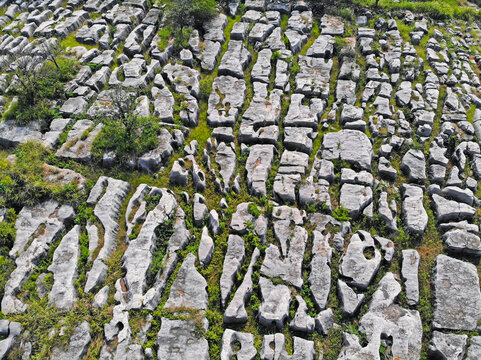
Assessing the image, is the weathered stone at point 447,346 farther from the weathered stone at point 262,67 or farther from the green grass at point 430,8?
the green grass at point 430,8

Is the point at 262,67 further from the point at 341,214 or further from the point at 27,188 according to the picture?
the point at 27,188

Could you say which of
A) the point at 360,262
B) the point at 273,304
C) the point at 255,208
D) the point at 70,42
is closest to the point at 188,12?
the point at 70,42

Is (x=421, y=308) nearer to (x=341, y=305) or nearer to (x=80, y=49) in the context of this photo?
(x=341, y=305)

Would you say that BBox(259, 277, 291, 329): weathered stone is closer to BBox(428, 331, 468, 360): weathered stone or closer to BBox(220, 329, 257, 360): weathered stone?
BBox(220, 329, 257, 360): weathered stone

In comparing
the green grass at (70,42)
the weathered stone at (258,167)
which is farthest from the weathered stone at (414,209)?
the green grass at (70,42)

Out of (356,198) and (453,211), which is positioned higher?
(453,211)

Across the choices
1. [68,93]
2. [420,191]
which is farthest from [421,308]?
[68,93]

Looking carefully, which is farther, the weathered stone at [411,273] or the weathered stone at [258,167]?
the weathered stone at [258,167]

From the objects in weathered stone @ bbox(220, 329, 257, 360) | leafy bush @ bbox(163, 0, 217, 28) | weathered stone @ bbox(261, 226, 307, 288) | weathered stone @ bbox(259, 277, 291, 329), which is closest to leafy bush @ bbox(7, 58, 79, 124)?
leafy bush @ bbox(163, 0, 217, 28)
